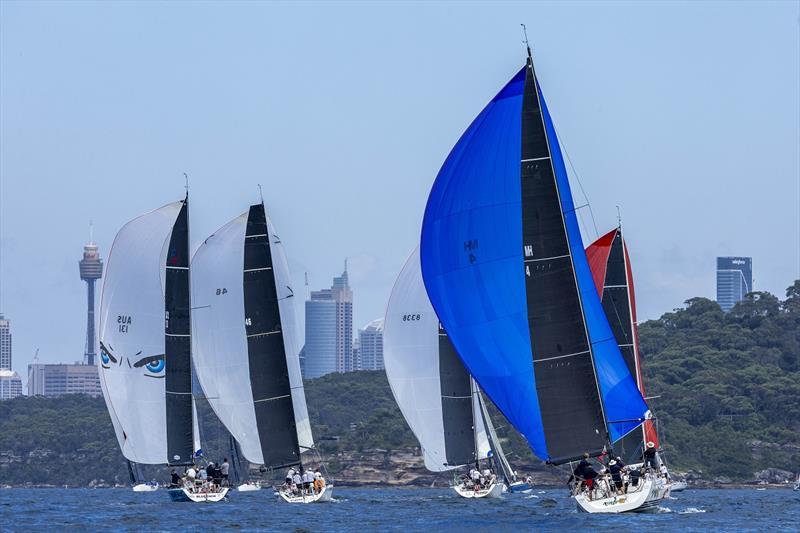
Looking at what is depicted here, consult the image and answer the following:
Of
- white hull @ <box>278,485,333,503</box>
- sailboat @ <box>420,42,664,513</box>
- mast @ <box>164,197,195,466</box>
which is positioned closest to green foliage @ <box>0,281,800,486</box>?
mast @ <box>164,197,195,466</box>

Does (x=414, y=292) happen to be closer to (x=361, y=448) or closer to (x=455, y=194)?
(x=455, y=194)

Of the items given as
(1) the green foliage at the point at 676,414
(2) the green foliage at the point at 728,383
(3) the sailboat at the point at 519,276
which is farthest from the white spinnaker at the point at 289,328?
(2) the green foliage at the point at 728,383


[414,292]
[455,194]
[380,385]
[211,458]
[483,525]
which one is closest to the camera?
[455,194]

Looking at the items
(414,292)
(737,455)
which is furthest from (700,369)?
(414,292)

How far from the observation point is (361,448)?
12231 cm

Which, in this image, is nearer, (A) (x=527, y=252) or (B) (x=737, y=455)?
(A) (x=527, y=252)

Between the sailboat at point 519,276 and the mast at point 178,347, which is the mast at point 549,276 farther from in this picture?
the mast at point 178,347

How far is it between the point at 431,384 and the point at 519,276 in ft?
81.8

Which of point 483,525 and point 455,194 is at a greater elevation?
point 455,194

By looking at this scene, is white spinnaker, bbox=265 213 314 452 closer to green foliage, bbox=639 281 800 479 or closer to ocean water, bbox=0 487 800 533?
ocean water, bbox=0 487 800 533

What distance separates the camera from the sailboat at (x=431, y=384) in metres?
69.8

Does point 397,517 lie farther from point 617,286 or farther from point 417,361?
point 617,286

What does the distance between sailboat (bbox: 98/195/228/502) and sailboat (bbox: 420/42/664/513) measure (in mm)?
22133

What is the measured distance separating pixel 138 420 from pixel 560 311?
25.7 meters
